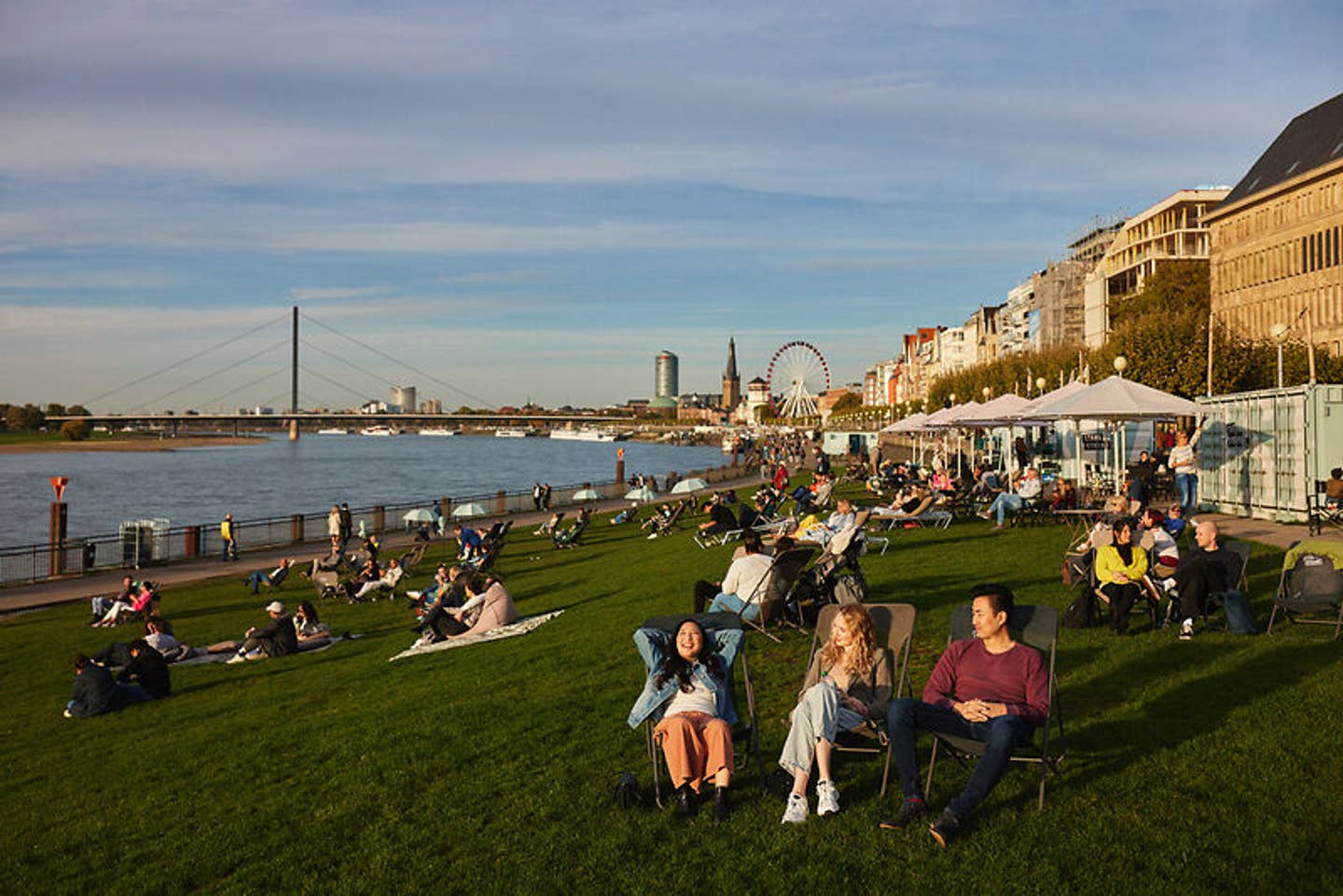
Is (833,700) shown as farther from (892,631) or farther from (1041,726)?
(1041,726)

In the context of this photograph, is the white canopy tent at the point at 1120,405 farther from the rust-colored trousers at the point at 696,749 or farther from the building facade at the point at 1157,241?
the building facade at the point at 1157,241

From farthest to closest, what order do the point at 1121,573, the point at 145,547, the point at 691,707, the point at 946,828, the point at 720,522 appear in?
1. the point at 145,547
2. the point at 720,522
3. the point at 1121,573
4. the point at 691,707
5. the point at 946,828

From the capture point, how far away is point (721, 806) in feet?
A: 17.0

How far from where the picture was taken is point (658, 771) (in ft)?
18.7

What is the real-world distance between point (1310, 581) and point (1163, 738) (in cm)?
348

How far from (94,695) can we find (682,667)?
715cm

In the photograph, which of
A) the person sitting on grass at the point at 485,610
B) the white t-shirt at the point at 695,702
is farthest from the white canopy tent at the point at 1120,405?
the white t-shirt at the point at 695,702

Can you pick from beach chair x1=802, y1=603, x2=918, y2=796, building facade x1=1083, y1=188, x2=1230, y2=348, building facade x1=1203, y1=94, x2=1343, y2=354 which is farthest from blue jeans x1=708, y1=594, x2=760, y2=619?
building facade x1=1083, y1=188, x2=1230, y2=348

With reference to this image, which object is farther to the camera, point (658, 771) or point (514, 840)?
point (658, 771)

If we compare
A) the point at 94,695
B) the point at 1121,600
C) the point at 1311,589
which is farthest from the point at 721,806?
the point at 94,695

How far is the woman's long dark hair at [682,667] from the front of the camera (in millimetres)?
5734

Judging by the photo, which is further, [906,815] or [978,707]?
[978,707]

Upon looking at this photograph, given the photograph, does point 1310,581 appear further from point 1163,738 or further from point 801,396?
point 801,396

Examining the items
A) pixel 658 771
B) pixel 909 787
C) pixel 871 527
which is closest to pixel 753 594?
pixel 658 771
